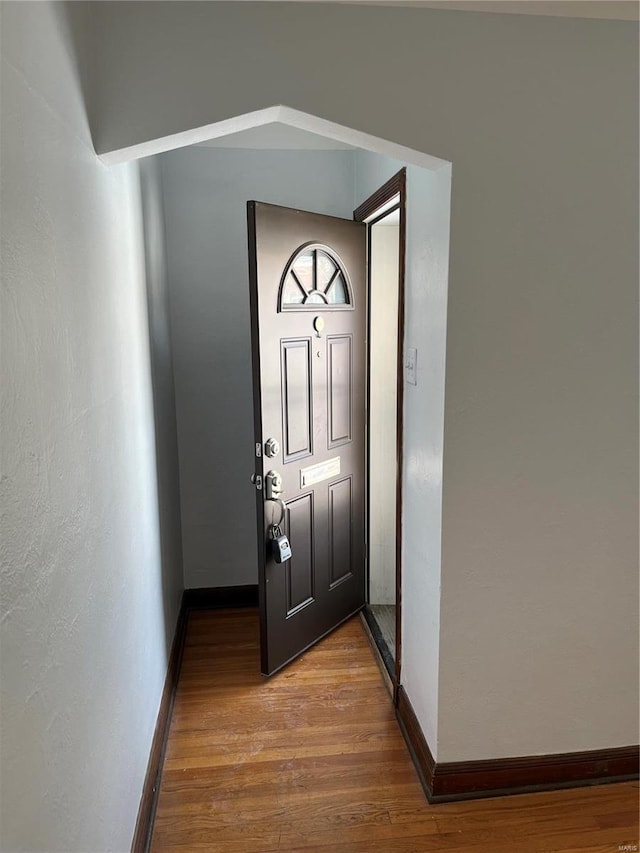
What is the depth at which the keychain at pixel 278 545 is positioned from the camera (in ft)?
8.20

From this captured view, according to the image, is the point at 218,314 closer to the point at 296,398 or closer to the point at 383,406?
the point at 296,398

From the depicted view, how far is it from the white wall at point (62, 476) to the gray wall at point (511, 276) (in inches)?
15.4

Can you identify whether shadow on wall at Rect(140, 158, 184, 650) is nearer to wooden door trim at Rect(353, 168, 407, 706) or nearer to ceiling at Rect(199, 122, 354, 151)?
ceiling at Rect(199, 122, 354, 151)

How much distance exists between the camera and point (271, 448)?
2.49 meters

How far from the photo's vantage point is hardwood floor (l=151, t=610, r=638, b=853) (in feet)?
A: 6.01

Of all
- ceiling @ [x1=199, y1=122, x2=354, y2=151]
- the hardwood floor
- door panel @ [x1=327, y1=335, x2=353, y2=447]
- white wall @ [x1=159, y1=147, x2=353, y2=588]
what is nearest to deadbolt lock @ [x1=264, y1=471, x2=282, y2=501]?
door panel @ [x1=327, y1=335, x2=353, y2=447]

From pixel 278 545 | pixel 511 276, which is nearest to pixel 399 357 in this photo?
pixel 511 276

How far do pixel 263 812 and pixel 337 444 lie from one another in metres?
1.48

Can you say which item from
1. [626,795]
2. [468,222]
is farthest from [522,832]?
[468,222]

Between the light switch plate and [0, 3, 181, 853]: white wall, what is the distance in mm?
951

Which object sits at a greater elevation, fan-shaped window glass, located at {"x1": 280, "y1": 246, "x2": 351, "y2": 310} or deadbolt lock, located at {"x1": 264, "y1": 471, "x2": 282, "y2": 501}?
fan-shaped window glass, located at {"x1": 280, "y1": 246, "x2": 351, "y2": 310}

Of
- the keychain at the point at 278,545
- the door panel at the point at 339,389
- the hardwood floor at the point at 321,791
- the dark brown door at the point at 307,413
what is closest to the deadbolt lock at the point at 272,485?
the dark brown door at the point at 307,413

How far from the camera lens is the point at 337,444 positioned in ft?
9.33

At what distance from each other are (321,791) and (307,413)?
55.6 inches
